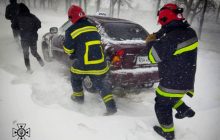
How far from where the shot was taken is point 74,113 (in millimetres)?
3777

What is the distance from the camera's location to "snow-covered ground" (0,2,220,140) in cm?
338

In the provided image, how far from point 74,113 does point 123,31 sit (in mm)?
2320

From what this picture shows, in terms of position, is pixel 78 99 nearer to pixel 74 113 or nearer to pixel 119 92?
pixel 74 113

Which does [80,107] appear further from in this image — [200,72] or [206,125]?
[200,72]

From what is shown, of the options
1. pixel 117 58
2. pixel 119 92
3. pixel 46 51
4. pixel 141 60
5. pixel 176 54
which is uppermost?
pixel 176 54

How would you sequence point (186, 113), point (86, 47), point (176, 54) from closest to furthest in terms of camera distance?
point (176, 54) < point (186, 113) < point (86, 47)

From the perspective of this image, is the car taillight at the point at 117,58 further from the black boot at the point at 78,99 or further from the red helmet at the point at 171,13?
the red helmet at the point at 171,13

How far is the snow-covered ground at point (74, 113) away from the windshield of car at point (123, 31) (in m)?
1.33

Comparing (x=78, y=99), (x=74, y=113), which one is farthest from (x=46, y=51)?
(x=74, y=113)

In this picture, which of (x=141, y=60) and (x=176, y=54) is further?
(x=141, y=60)

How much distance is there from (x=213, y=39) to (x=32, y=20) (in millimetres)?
19267

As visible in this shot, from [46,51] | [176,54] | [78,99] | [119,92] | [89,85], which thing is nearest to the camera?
[176,54]

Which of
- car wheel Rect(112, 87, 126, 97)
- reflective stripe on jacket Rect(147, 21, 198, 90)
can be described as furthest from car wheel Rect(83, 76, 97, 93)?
reflective stripe on jacket Rect(147, 21, 198, 90)

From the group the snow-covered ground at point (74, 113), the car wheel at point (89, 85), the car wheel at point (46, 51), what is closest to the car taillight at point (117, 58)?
the car wheel at point (89, 85)
